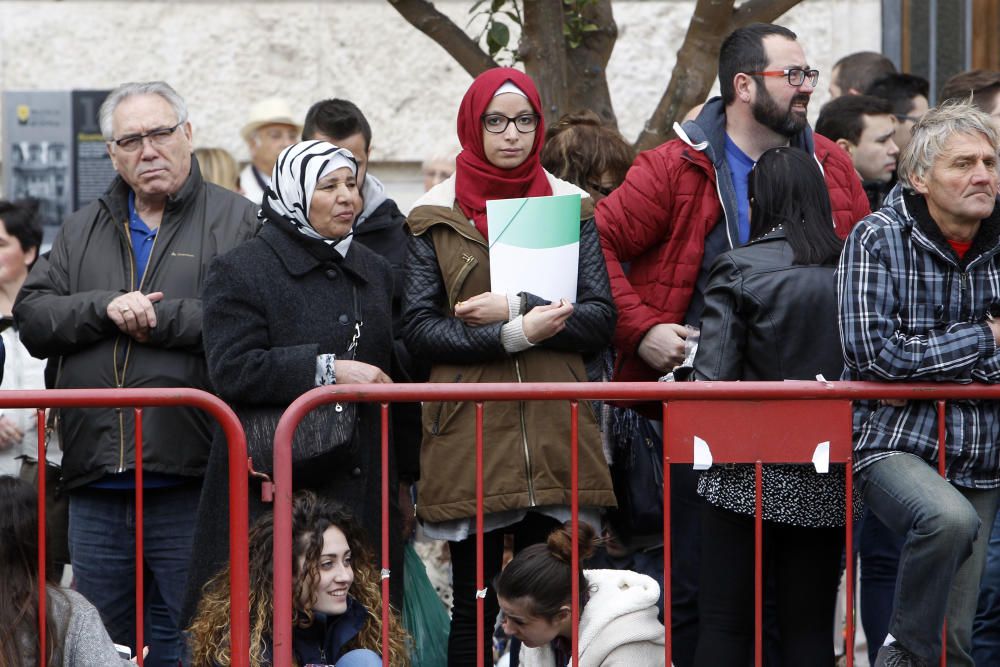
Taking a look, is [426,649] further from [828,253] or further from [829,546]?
[828,253]

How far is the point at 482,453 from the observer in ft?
14.6

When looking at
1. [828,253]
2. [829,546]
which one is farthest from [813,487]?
[828,253]

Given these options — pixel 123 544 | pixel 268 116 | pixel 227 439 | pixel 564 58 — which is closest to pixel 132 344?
pixel 123 544

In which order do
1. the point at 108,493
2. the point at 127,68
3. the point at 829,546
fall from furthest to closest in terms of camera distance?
the point at 127,68
the point at 108,493
the point at 829,546

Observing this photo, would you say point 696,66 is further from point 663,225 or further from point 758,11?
point 663,225

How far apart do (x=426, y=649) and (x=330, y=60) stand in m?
4.12

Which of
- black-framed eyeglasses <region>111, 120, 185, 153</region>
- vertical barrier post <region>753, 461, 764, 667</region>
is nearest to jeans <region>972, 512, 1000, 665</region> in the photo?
vertical barrier post <region>753, 461, 764, 667</region>

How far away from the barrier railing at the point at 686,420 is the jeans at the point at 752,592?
13 centimetres

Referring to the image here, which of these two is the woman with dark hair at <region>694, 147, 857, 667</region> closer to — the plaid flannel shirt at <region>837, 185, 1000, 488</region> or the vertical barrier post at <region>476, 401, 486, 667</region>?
the plaid flannel shirt at <region>837, 185, 1000, 488</region>

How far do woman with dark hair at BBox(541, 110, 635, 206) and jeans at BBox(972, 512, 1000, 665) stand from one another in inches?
61.8

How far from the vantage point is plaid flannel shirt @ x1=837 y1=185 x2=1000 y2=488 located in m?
4.09

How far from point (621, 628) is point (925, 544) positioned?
2.82ft

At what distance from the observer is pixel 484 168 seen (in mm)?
4715

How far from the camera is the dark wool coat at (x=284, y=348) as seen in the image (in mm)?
4355
